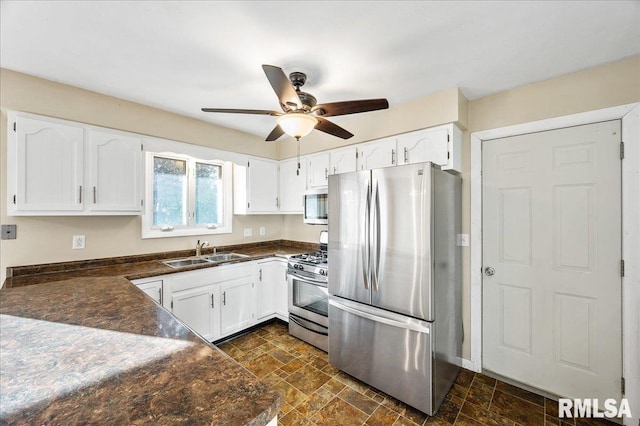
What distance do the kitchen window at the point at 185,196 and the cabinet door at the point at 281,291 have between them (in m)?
0.87

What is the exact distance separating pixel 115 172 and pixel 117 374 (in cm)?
215

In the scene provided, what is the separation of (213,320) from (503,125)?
329 centimetres

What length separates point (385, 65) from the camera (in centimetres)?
196

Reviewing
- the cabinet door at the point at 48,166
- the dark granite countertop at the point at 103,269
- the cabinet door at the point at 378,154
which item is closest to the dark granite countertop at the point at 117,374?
the dark granite countertop at the point at 103,269

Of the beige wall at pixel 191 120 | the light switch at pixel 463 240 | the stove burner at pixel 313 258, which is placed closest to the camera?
the beige wall at pixel 191 120

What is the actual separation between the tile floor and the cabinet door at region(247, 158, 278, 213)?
1789 mm

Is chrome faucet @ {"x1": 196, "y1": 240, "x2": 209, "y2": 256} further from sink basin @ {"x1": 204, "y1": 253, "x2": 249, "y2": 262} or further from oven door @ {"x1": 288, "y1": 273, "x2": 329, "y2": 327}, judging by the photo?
oven door @ {"x1": 288, "y1": 273, "x2": 329, "y2": 327}

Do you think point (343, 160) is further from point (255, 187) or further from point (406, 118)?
point (255, 187)

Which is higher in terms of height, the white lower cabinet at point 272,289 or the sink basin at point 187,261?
the sink basin at point 187,261

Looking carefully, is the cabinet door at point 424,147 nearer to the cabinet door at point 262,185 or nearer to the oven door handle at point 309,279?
the oven door handle at point 309,279

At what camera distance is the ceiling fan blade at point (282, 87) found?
1.42 m

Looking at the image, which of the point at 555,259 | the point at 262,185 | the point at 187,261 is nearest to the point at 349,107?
the point at 555,259

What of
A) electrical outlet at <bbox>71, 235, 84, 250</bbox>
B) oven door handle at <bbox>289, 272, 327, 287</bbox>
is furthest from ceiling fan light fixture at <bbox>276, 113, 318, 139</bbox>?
electrical outlet at <bbox>71, 235, 84, 250</bbox>

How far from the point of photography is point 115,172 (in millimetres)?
2396
